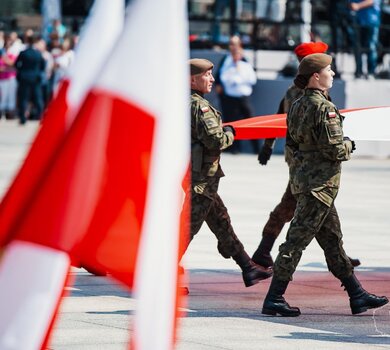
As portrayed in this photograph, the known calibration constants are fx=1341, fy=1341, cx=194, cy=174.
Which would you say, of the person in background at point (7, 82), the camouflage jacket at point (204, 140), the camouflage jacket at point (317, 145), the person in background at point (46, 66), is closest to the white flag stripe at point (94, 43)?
the camouflage jacket at point (317, 145)

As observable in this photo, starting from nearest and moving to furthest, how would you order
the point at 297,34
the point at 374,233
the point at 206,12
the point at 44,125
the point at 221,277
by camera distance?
the point at 44,125 → the point at 221,277 → the point at 374,233 → the point at 297,34 → the point at 206,12

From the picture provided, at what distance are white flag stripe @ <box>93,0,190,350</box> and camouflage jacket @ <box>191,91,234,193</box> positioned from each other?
5.29 metres

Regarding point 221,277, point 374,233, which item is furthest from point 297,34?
point 221,277

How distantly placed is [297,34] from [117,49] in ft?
69.9

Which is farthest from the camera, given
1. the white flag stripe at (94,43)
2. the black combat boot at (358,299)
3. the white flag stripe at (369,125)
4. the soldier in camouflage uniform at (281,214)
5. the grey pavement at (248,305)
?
the soldier in camouflage uniform at (281,214)

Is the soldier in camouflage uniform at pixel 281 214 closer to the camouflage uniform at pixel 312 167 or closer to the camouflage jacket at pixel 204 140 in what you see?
the camouflage jacket at pixel 204 140

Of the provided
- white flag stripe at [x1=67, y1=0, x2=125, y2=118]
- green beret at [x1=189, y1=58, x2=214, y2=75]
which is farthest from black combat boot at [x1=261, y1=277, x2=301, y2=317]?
white flag stripe at [x1=67, y1=0, x2=125, y2=118]

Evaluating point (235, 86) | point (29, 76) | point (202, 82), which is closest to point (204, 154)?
point (202, 82)

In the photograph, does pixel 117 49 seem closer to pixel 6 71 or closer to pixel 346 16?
pixel 346 16

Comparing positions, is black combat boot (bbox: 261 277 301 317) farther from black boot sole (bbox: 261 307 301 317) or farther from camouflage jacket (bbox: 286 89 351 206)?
camouflage jacket (bbox: 286 89 351 206)

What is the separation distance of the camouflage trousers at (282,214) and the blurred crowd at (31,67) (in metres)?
18.1

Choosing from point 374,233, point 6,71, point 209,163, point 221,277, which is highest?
point 209,163

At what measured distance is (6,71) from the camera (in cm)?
3075

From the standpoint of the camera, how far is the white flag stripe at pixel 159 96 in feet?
10.7
